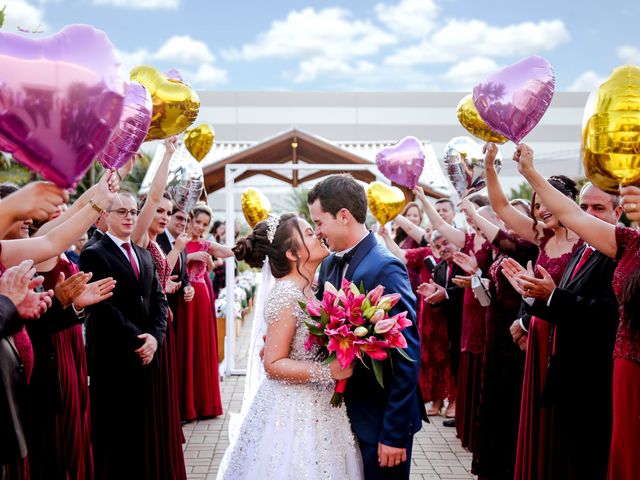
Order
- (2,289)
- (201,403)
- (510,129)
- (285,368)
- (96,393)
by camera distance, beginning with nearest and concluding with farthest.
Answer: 1. (2,289)
2. (285,368)
3. (510,129)
4. (96,393)
5. (201,403)

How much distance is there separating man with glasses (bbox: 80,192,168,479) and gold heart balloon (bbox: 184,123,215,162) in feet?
6.72

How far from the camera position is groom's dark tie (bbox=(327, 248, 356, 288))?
359 cm

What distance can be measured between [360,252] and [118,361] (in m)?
2.17

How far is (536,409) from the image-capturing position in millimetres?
4281

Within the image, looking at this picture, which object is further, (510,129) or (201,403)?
(201,403)

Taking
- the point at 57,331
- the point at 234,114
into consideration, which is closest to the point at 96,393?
the point at 57,331

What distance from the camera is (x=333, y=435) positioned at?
3.30 metres

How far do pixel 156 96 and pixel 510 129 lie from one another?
8.01 ft

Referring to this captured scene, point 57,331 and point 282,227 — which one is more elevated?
point 282,227

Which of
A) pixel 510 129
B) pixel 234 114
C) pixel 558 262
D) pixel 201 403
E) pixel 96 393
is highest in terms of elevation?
pixel 234 114

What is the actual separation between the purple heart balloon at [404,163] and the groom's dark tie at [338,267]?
11.0ft

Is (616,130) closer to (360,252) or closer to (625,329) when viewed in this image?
(625,329)

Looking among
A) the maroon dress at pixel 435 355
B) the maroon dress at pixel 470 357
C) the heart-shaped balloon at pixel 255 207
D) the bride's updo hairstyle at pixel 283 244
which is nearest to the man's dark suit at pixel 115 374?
the bride's updo hairstyle at pixel 283 244

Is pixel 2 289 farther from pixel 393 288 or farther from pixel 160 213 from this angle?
pixel 160 213
